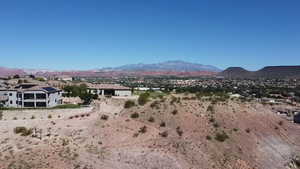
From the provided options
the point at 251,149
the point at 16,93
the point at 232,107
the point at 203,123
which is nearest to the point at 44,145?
the point at 203,123

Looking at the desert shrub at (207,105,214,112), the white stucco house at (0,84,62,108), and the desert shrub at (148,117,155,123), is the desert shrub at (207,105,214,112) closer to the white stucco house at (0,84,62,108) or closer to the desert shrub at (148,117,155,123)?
the desert shrub at (148,117,155,123)

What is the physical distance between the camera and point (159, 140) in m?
27.6

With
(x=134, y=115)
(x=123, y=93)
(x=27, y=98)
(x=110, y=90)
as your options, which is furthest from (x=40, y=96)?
(x=134, y=115)

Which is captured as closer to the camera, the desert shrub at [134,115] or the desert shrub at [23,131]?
the desert shrub at [23,131]

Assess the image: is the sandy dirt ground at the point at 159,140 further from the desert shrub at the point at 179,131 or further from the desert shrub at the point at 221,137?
the desert shrub at the point at 221,137

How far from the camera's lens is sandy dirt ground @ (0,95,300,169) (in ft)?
74.5

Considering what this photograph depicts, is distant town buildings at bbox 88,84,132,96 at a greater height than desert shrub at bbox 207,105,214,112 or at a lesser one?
lesser

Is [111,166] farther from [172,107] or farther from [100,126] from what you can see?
[172,107]

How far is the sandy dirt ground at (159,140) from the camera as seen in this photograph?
894 inches

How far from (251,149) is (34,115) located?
26.2 m

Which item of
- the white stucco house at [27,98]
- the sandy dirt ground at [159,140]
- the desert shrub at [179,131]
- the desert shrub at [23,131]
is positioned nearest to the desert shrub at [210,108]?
the sandy dirt ground at [159,140]

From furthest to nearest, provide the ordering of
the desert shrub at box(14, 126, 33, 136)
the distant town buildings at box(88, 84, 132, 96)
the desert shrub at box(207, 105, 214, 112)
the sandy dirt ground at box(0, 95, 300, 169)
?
the distant town buildings at box(88, 84, 132, 96) < the desert shrub at box(207, 105, 214, 112) < the desert shrub at box(14, 126, 33, 136) < the sandy dirt ground at box(0, 95, 300, 169)

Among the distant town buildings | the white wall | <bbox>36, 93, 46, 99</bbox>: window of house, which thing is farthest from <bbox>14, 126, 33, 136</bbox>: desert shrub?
the distant town buildings

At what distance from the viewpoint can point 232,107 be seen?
129 feet
